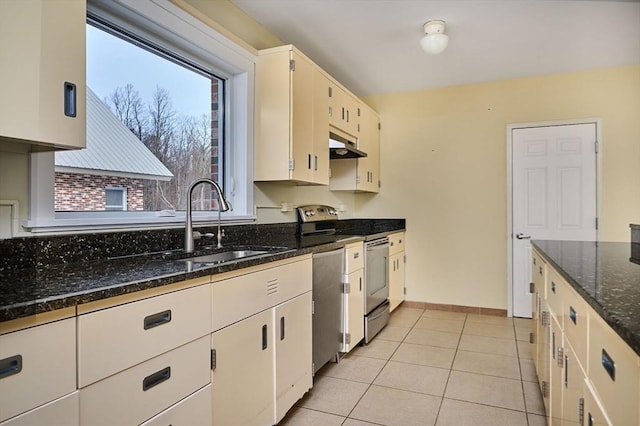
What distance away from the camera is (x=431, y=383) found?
2.49 m

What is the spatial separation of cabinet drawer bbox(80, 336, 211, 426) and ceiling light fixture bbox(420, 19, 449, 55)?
2.58 meters

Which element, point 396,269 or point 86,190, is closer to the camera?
point 86,190

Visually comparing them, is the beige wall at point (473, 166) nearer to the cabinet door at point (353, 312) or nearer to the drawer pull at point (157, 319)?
the cabinet door at point (353, 312)

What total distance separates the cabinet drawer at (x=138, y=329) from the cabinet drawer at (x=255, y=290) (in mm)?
66

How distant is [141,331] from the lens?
1177mm

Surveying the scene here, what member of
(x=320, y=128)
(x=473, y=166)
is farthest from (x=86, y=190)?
(x=473, y=166)

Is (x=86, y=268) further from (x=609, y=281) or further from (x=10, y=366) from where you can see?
(x=609, y=281)

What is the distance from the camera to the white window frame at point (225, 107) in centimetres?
151

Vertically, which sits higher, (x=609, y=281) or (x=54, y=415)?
(x=609, y=281)

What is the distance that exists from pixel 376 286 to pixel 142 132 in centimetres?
227

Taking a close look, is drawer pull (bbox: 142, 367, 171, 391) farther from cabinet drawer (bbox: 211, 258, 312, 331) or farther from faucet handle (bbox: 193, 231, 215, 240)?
faucet handle (bbox: 193, 231, 215, 240)

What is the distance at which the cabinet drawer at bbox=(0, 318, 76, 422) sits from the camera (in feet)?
2.79

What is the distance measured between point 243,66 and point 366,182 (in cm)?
197

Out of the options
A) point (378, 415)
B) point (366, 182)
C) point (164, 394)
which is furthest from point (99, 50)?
point (366, 182)
